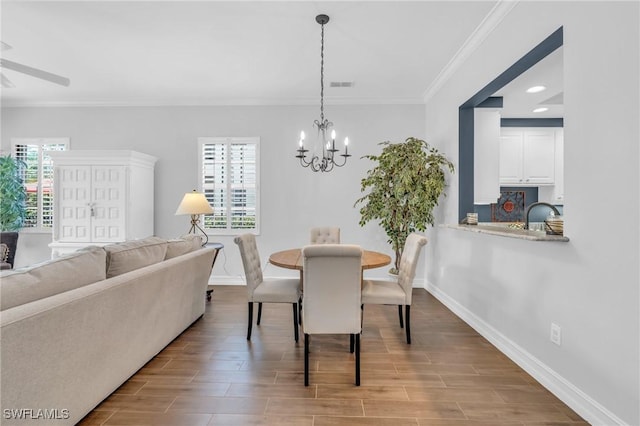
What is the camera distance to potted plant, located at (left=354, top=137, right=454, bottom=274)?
11.7ft

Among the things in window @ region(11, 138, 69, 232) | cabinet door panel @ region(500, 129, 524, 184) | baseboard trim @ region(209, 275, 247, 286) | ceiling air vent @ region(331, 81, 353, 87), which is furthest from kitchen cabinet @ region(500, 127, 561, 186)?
window @ region(11, 138, 69, 232)

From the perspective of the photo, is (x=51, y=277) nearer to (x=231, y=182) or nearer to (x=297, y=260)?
(x=297, y=260)

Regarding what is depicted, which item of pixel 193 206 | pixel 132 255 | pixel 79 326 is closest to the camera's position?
pixel 79 326

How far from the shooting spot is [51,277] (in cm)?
152

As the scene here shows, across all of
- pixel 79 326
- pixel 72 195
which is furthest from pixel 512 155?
pixel 72 195

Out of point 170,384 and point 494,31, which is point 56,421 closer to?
point 170,384

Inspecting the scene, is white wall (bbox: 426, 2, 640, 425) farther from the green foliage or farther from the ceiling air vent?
the green foliage

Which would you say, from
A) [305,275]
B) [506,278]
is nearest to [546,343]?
[506,278]

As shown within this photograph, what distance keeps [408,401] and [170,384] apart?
5.06ft

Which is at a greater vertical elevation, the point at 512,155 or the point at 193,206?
the point at 512,155

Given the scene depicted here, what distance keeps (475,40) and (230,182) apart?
351cm

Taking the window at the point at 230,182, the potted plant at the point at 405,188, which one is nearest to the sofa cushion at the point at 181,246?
the window at the point at 230,182

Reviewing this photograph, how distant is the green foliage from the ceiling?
1.03m

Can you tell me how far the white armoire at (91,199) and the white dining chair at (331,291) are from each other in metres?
3.20
